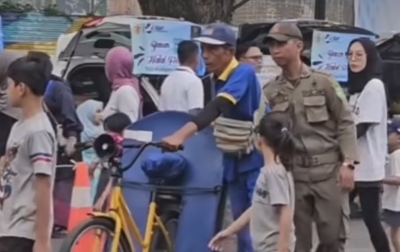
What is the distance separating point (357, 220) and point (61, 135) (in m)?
4.54

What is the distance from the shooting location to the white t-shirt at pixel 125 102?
10422 millimetres

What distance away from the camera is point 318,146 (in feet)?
24.1

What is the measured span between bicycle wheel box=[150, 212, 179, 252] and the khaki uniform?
3.02 ft

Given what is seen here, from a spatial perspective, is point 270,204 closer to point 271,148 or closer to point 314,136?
point 271,148

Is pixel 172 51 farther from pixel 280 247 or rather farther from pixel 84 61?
pixel 280 247

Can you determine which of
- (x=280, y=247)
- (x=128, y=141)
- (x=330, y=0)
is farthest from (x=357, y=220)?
(x=330, y=0)

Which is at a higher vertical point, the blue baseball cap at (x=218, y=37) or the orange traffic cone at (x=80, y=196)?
the blue baseball cap at (x=218, y=37)

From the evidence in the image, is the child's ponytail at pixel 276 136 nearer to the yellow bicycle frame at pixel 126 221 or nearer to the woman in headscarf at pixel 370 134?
the yellow bicycle frame at pixel 126 221

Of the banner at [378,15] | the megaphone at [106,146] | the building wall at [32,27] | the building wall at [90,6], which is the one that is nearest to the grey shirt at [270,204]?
the megaphone at [106,146]

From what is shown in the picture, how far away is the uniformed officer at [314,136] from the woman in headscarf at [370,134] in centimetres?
137

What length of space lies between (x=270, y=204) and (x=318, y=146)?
101cm

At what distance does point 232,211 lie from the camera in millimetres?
7805

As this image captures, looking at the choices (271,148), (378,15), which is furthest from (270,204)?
(378,15)

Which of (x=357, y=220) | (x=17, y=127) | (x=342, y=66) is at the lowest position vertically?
(x=357, y=220)
